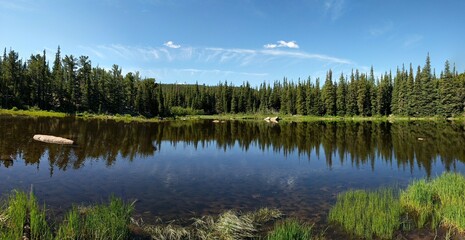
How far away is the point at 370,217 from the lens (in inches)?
438

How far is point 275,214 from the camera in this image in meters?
12.9

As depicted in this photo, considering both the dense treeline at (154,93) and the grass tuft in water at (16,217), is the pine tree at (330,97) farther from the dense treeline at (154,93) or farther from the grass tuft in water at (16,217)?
the grass tuft in water at (16,217)

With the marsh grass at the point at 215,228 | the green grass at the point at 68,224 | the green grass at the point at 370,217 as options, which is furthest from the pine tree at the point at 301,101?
the green grass at the point at 68,224

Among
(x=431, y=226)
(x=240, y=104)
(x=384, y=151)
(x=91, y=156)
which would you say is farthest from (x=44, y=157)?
(x=240, y=104)

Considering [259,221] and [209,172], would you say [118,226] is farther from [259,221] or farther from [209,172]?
[209,172]

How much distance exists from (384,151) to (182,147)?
Answer: 69.6 feet

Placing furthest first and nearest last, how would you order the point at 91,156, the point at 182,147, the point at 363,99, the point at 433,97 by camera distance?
the point at 363,99 → the point at 433,97 → the point at 182,147 → the point at 91,156

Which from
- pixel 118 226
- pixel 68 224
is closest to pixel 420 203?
pixel 118 226

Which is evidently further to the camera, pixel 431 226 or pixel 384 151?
pixel 384 151

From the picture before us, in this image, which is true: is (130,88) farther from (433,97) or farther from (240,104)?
(433,97)

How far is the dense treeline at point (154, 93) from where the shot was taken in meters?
89.4

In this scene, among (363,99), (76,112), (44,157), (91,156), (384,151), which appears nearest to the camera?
(44,157)

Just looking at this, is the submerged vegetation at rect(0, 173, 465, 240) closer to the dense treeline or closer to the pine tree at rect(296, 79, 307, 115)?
the dense treeline

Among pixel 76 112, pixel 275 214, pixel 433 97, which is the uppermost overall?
pixel 433 97
